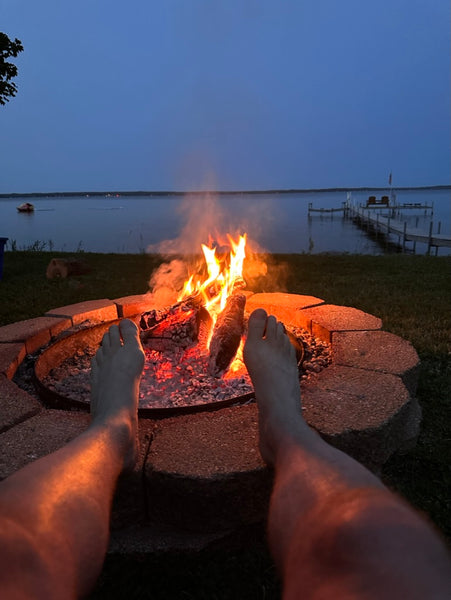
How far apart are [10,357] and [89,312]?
879 mm

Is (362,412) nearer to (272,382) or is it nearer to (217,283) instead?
(272,382)

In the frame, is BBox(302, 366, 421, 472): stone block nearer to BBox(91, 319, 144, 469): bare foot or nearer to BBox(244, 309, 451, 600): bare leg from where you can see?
BBox(244, 309, 451, 600): bare leg

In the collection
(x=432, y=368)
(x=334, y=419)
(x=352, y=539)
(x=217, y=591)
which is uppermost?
(x=352, y=539)

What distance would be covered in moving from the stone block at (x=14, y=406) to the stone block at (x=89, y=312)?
1.17m

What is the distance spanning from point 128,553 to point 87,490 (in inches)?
21.7

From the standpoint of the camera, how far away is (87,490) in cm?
117

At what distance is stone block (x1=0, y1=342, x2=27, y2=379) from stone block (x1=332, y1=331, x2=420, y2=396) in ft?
6.51

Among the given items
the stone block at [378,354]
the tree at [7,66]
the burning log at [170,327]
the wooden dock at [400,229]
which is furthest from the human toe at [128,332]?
the wooden dock at [400,229]

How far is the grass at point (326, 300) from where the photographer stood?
4.77ft

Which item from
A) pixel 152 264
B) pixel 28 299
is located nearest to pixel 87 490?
pixel 28 299

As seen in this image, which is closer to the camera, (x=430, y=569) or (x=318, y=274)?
(x=430, y=569)

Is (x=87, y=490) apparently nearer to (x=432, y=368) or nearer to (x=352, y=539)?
(x=352, y=539)

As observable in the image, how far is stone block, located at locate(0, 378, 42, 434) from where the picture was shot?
182cm

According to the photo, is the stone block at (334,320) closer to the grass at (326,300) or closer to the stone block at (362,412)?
the grass at (326,300)
